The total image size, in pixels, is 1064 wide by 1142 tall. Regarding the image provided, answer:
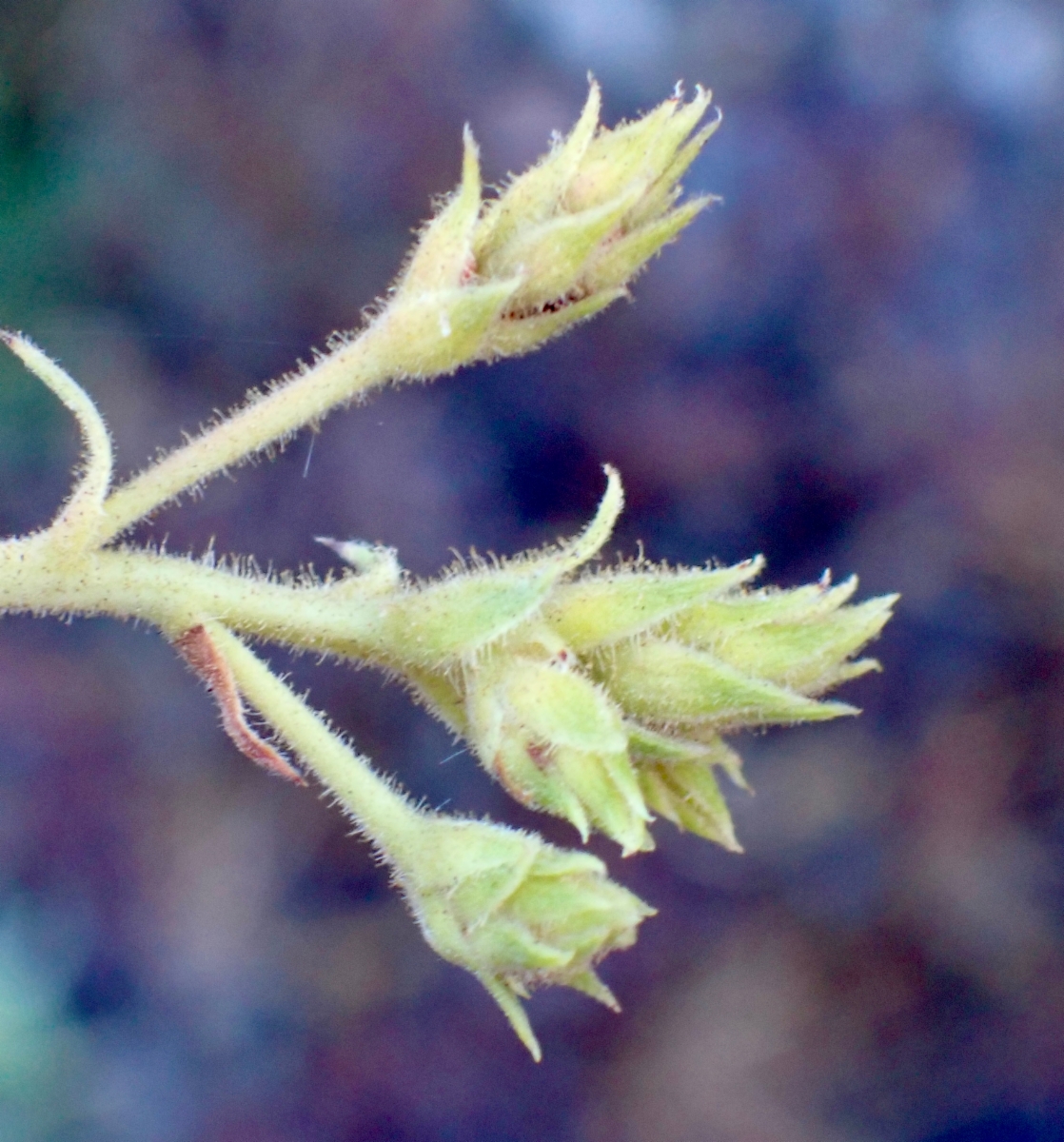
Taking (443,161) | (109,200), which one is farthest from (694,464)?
(109,200)

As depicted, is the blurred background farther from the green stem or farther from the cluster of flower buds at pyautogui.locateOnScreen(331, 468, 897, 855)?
the cluster of flower buds at pyautogui.locateOnScreen(331, 468, 897, 855)

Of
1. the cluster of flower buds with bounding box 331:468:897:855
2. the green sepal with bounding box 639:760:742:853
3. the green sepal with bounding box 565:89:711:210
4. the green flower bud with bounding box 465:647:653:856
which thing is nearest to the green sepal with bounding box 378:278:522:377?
the green sepal with bounding box 565:89:711:210

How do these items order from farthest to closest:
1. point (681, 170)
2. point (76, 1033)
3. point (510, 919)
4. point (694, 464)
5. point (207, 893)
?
1. point (694, 464)
2. point (207, 893)
3. point (76, 1033)
4. point (681, 170)
5. point (510, 919)

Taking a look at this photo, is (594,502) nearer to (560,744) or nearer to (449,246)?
(449,246)

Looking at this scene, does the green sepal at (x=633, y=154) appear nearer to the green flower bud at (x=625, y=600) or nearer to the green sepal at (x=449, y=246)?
the green sepal at (x=449, y=246)

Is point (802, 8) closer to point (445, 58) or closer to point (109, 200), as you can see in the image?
point (445, 58)

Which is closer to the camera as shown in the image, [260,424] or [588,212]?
[588,212]

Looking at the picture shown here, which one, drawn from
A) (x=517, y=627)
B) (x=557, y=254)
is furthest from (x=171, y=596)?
(x=557, y=254)

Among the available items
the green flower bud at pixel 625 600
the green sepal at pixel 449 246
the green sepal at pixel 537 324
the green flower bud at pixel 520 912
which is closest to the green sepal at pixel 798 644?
the green flower bud at pixel 625 600
